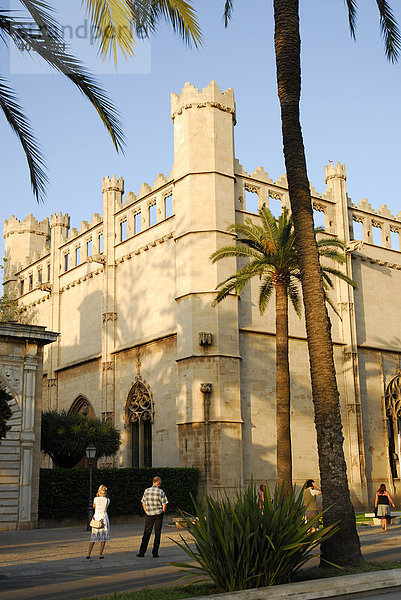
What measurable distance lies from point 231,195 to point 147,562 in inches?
846

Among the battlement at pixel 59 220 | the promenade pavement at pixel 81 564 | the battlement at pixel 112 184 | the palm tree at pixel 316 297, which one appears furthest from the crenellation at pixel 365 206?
the palm tree at pixel 316 297

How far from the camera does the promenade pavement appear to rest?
10.9 meters

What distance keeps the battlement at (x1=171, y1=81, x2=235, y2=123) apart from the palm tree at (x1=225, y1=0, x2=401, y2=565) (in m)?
19.5

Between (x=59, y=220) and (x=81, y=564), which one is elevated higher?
(x=59, y=220)

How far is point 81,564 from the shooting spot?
14188 millimetres

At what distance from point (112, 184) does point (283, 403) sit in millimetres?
20190

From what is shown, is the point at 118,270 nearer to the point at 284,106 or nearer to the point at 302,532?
the point at 284,106

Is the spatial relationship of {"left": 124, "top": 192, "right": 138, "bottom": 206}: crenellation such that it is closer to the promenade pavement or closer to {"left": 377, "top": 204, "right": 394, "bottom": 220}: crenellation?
{"left": 377, "top": 204, "right": 394, "bottom": 220}: crenellation

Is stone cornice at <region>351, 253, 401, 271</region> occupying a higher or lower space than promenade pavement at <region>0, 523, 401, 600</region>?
higher

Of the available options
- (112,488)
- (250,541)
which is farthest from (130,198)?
(250,541)

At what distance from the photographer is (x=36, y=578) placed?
12.4 m

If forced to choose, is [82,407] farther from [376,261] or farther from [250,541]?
[250,541]

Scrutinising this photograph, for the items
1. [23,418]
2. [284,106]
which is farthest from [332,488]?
[23,418]

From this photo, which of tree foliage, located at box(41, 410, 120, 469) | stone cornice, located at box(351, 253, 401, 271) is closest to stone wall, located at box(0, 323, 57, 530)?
tree foliage, located at box(41, 410, 120, 469)
